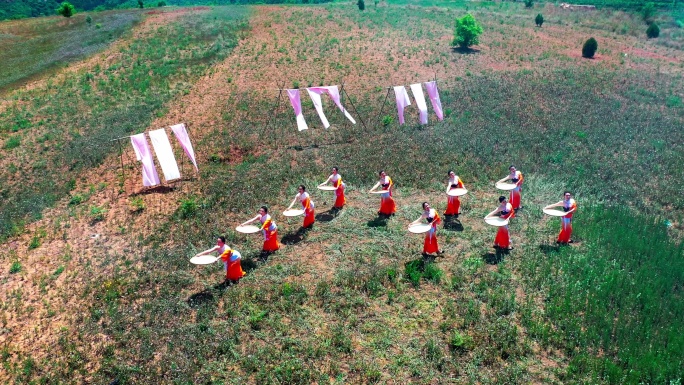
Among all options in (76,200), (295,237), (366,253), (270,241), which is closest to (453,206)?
(366,253)

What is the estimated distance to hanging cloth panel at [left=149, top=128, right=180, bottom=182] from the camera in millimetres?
17203

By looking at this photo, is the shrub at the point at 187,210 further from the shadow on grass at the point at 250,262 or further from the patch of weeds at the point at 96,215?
the shadow on grass at the point at 250,262

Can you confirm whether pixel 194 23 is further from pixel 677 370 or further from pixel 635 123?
pixel 677 370

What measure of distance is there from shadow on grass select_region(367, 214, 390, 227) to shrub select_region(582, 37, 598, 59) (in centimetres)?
2743

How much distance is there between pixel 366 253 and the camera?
1373 cm

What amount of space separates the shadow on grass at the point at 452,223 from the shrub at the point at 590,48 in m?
26.2

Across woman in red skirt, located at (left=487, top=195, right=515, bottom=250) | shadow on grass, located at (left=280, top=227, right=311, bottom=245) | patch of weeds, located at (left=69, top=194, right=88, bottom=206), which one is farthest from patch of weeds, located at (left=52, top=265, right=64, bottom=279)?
woman in red skirt, located at (left=487, top=195, right=515, bottom=250)

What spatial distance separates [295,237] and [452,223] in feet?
16.9

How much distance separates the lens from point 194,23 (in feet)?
134

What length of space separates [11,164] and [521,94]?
25655 millimetres

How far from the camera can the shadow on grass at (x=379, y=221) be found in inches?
601

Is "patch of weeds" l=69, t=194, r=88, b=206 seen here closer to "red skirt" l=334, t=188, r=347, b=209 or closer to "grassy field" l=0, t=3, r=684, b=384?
"grassy field" l=0, t=3, r=684, b=384

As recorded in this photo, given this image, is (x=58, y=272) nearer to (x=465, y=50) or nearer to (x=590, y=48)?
(x=465, y=50)

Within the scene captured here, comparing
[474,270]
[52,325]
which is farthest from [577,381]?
[52,325]
